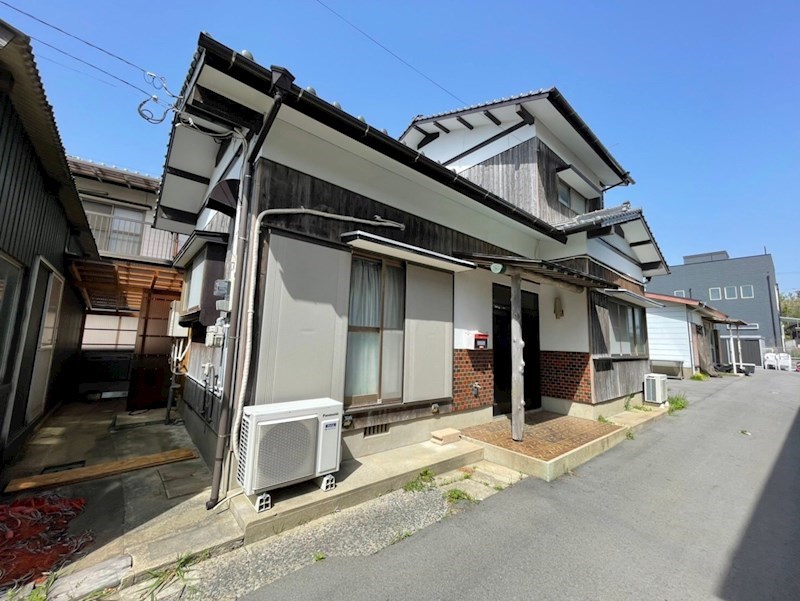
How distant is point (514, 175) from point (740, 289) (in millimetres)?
33663

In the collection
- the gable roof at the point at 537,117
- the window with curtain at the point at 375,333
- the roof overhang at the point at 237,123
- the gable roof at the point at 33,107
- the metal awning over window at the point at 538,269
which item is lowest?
the window with curtain at the point at 375,333

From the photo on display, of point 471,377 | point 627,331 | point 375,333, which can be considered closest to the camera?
point 375,333

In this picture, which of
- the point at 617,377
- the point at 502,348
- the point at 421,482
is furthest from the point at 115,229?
the point at 617,377

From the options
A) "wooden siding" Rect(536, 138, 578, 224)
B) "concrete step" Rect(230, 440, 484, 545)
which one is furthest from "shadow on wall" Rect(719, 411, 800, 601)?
"wooden siding" Rect(536, 138, 578, 224)

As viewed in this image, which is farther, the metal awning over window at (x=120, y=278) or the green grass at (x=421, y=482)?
the metal awning over window at (x=120, y=278)

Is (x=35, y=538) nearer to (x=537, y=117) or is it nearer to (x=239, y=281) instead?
(x=239, y=281)

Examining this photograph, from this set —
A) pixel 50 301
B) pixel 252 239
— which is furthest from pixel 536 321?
pixel 50 301

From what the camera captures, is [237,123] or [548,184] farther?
[548,184]

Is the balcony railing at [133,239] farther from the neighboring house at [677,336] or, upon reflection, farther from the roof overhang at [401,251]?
the neighboring house at [677,336]

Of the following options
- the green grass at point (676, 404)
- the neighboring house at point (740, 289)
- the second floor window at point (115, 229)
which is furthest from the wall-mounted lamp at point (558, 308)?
the neighboring house at point (740, 289)

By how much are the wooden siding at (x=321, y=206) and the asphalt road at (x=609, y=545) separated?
3.37 meters

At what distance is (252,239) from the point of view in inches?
147

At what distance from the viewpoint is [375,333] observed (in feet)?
15.8

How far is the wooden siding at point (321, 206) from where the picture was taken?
12.7 ft
